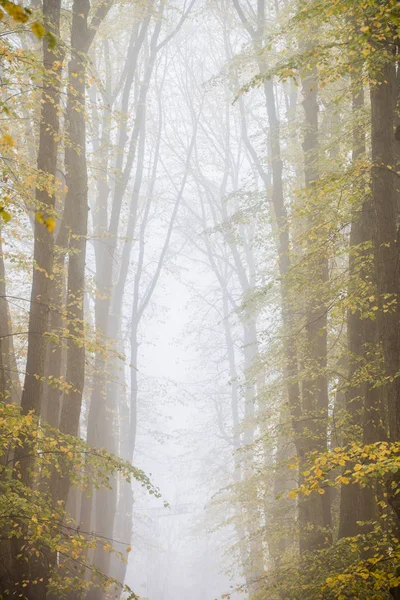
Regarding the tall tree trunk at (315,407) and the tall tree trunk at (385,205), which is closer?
the tall tree trunk at (385,205)

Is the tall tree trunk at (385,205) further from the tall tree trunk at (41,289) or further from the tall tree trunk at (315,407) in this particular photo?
the tall tree trunk at (41,289)

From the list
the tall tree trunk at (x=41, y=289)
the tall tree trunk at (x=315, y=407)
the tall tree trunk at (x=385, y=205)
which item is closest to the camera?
the tall tree trunk at (x=385, y=205)

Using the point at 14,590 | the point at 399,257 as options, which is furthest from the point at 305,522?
the point at 399,257

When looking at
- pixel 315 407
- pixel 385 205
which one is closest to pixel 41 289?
pixel 385 205

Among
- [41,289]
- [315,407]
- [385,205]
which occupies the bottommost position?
[315,407]

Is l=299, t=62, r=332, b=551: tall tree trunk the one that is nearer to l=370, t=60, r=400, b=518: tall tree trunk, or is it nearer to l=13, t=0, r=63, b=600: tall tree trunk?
l=370, t=60, r=400, b=518: tall tree trunk

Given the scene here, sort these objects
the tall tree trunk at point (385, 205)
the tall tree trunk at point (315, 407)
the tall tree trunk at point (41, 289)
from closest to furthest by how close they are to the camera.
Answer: the tall tree trunk at point (385, 205)
the tall tree trunk at point (41, 289)
the tall tree trunk at point (315, 407)

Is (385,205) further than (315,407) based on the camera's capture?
No

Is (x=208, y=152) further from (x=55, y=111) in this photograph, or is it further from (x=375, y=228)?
(x=375, y=228)

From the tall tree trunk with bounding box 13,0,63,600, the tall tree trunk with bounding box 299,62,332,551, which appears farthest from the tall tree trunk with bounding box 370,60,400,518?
the tall tree trunk with bounding box 13,0,63,600

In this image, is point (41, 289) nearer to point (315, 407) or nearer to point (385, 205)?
point (385, 205)

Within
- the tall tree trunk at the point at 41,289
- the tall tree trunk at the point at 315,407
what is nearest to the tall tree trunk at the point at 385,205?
the tall tree trunk at the point at 315,407

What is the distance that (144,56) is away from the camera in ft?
57.7

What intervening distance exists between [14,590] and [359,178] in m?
6.50
